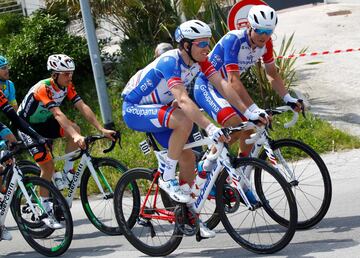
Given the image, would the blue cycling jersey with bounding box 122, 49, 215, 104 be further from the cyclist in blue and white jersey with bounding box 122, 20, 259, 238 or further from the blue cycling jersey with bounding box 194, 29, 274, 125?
the blue cycling jersey with bounding box 194, 29, 274, 125

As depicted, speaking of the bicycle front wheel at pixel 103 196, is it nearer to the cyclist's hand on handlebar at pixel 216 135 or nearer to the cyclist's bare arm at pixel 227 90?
the cyclist's bare arm at pixel 227 90

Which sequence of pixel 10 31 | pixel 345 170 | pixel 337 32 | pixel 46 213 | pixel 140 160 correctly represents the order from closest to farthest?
1. pixel 46 213
2. pixel 345 170
3. pixel 140 160
4. pixel 10 31
5. pixel 337 32

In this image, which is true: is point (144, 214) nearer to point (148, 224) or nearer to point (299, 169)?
point (148, 224)

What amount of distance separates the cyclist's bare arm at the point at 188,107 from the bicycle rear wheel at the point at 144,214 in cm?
85

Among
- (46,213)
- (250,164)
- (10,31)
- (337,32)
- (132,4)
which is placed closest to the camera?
(250,164)

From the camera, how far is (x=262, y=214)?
22.4 ft

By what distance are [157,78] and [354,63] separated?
8.55 m

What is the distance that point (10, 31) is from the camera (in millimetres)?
15172

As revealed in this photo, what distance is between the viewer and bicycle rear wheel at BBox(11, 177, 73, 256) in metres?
6.91

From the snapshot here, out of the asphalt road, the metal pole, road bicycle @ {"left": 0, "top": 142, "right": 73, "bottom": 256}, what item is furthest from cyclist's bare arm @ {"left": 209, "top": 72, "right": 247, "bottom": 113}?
the metal pole

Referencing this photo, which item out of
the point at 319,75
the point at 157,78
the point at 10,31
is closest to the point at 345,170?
the point at 157,78

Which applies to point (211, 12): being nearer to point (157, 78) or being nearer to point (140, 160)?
point (140, 160)

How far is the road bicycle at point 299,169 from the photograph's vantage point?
6633 mm

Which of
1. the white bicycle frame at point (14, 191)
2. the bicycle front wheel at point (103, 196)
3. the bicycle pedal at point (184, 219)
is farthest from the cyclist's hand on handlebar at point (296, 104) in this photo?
the white bicycle frame at point (14, 191)
